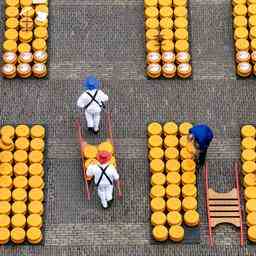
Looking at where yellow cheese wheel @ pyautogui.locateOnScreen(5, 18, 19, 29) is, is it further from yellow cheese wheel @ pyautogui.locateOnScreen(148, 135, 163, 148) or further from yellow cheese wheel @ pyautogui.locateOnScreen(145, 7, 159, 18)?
yellow cheese wheel @ pyautogui.locateOnScreen(148, 135, 163, 148)

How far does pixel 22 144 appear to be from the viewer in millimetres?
21969

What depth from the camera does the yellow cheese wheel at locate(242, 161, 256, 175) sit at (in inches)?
854

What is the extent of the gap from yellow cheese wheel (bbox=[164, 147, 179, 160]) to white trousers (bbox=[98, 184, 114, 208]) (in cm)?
206

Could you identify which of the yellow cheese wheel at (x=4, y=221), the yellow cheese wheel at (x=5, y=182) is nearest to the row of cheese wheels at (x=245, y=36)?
the yellow cheese wheel at (x=5, y=182)

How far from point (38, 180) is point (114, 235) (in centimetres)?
271

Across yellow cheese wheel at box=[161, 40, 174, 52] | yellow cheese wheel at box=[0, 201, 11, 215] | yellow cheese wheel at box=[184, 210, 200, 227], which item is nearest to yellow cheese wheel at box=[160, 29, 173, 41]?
yellow cheese wheel at box=[161, 40, 174, 52]

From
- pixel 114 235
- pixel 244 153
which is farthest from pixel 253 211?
pixel 114 235

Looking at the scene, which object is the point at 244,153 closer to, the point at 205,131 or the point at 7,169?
the point at 205,131

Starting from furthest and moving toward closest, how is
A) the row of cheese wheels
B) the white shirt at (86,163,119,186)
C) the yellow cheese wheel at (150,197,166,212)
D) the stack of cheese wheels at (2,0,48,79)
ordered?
1. the row of cheese wheels
2. the stack of cheese wheels at (2,0,48,79)
3. the yellow cheese wheel at (150,197,166,212)
4. the white shirt at (86,163,119,186)

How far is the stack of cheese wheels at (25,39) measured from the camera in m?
23.5

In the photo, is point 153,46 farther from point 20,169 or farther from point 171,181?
point 20,169

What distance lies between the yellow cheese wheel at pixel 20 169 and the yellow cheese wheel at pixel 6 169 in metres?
0.14

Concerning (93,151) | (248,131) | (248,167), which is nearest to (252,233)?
(248,167)

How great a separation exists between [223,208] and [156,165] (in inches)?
90.5
